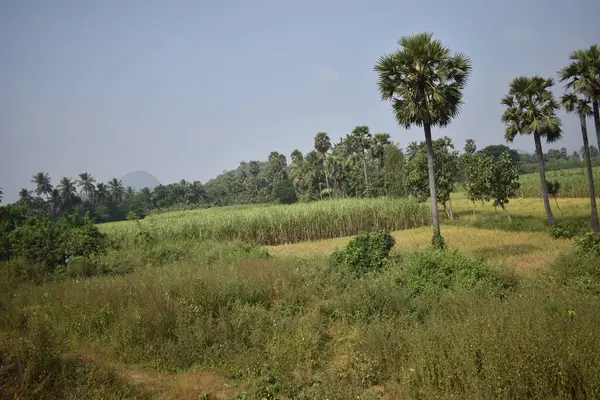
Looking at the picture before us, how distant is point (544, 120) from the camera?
18.6 meters

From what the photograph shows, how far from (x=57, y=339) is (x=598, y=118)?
2365 cm

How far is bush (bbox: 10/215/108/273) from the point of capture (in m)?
13.1

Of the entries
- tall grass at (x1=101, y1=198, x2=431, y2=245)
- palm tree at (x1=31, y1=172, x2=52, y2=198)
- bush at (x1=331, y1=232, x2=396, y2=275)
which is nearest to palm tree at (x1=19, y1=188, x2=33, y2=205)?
palm tree at (x1=31, y1=172, x2=52, y2=198)

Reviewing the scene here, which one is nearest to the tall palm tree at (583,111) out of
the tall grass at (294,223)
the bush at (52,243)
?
the tall grass at (294,223)

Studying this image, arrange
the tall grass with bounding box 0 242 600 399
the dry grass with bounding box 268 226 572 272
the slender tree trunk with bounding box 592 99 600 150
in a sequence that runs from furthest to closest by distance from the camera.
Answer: the slender tree trunk with bounding box 592 99 600 150, the dry grass with bounding box 268 226 572 272, the tall grass with bounding box 0 242 600 399

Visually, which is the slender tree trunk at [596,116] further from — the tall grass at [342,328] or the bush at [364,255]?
the bush at [364,255]

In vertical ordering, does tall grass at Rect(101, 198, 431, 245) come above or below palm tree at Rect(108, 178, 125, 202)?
below

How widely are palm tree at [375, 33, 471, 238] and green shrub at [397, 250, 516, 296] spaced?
4.96 m

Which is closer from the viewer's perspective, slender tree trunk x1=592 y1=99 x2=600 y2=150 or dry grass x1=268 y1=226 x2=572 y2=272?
dry grass x1=268 y1=226 x2=572 y2=272

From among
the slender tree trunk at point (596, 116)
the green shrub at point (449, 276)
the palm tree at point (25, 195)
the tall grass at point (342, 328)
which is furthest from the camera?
the palm tree at point (25, 195)

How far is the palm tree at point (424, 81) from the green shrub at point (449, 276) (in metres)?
4.96

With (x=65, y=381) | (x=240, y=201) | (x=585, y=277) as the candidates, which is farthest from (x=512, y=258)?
(x=240, y=201)

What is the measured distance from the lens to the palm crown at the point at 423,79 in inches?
531

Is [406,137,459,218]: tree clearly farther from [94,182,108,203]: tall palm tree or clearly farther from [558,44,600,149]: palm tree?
[94,182,108,203]: tall palm tree
